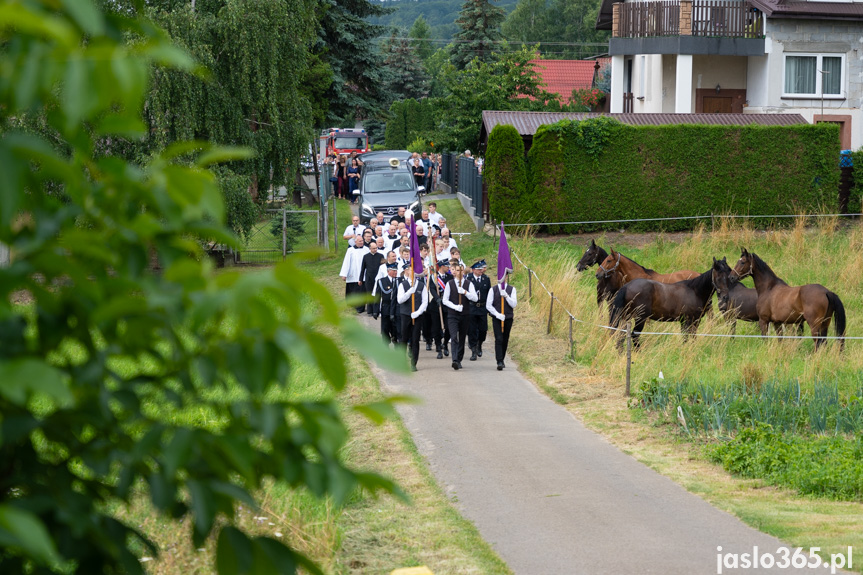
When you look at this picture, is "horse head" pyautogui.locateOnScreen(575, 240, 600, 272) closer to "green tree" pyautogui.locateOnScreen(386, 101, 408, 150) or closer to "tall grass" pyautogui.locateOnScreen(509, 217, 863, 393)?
"tall grass" pyautogui.locateOnScreen(509, 217, 863, 393)

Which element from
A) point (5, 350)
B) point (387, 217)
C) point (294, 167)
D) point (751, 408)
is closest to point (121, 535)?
point (5, 350)

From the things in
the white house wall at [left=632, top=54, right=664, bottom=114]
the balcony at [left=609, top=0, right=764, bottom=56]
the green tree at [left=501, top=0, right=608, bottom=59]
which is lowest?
the white house wall at [left=632, top=54, right=664, bottom=114]

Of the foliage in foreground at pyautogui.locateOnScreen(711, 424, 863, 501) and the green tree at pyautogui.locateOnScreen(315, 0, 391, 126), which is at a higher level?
the green tree at pyautogui.locateOnScreen(315, 0, 391, 126)

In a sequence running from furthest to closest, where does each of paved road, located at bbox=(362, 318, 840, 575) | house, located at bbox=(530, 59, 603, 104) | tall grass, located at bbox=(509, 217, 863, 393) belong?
house, located at bbox=(530, 59, 603, 104) < tall grass, located at bbox=(509, 217, 863, 393) < paved road, located at bbox=(362, 318, 840, 575)

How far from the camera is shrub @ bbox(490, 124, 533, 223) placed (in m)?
26.3

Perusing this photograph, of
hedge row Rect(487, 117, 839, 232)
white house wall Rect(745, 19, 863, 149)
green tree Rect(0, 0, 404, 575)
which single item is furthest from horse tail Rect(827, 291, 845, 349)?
white house wall Rect(745, 19, 863, 149)

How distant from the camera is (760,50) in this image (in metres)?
32.4

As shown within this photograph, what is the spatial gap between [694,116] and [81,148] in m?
29.0

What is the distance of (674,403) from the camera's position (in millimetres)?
11312

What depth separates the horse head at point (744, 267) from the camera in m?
16.1

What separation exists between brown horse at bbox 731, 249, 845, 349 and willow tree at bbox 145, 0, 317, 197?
1076cm

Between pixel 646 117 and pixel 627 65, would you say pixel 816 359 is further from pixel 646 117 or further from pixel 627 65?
pixel 627 65

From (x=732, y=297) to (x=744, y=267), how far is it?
0.62m

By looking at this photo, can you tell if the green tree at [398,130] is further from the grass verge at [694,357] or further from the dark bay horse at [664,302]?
the dark bay horse at [664,302]
